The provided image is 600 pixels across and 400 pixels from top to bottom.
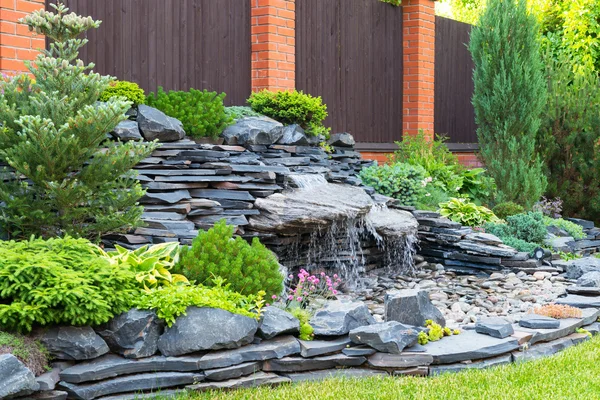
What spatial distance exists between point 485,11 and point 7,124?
826cm

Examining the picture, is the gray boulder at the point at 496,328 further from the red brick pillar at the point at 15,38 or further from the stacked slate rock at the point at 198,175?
the red brick pillar at the point at 15,38

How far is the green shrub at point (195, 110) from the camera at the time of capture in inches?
309

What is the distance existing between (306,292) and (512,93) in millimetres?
6222

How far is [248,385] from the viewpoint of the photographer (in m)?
4.45

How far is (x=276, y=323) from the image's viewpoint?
4773mm

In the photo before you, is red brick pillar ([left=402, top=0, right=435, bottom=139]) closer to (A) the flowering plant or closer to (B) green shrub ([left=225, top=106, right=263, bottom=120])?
(B) green shrub ([left=225, top=106, right=263, bottom=120])

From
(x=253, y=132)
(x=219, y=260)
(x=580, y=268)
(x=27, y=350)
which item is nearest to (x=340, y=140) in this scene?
(x=253, y=132)

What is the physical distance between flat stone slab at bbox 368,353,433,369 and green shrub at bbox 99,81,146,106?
13.3ft

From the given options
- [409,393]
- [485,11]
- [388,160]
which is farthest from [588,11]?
[409,393]

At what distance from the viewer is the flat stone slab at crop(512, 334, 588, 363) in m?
5.17

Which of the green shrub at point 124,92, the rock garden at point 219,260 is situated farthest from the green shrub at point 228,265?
the green shrub at point 124,92

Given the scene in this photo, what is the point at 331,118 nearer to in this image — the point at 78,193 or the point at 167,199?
the point at 167,199

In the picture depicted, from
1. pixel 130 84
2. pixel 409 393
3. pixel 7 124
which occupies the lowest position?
pixel 409 393

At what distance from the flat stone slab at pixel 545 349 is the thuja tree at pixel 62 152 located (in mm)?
3029
